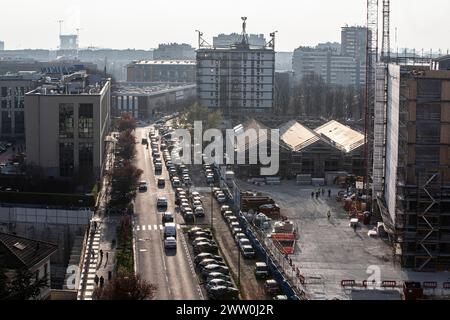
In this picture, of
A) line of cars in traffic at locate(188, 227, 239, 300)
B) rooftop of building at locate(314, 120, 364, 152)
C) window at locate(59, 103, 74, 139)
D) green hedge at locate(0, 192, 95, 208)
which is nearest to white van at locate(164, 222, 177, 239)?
line of cars in traffic at locate(188, 227, 239, 300)

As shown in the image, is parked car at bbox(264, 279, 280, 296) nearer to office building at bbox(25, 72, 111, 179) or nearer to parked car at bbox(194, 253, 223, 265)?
parked car at bbox(194, 253, 223, 265)

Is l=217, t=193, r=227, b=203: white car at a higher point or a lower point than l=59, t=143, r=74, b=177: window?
lower

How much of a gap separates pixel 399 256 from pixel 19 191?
214 inches

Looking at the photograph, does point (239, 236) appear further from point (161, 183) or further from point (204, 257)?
point (161, 183)

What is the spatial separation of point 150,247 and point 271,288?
1.92 metres

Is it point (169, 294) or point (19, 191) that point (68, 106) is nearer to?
point (19, 191)

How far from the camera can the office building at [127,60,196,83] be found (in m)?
36.3

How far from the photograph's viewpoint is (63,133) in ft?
38.3

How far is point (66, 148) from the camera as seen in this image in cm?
1173

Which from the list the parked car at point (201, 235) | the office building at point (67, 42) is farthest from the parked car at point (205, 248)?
the office building at point (67, 42)

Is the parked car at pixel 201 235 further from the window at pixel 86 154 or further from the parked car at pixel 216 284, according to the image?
the window at pixel 86 154

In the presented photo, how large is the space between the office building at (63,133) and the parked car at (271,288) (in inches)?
221

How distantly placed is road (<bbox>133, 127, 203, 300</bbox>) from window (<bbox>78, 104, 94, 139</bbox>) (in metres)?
1.40
